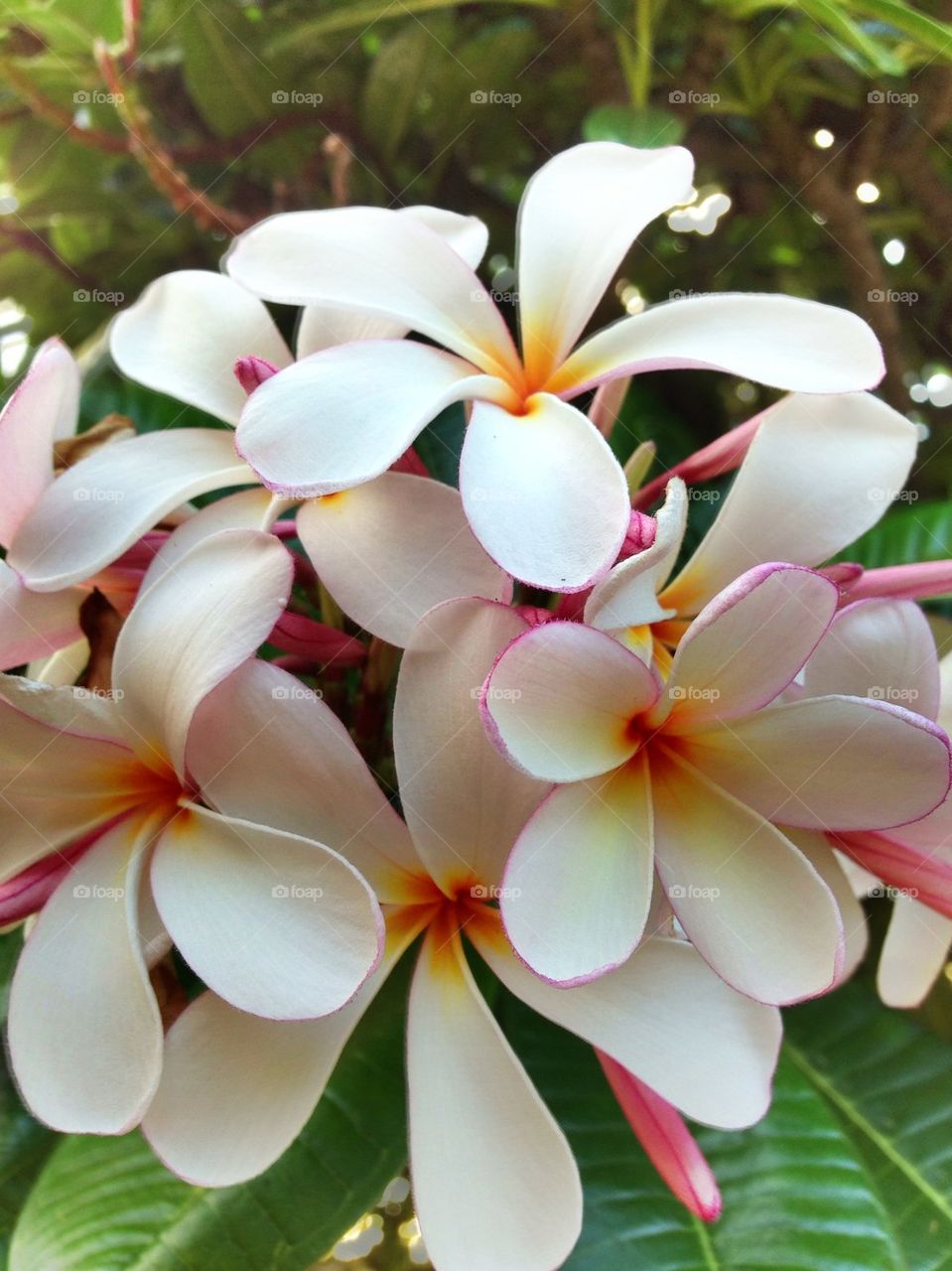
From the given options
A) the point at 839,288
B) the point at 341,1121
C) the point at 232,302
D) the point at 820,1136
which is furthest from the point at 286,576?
the point at 839,288

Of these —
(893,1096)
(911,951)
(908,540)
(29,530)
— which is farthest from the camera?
(908,540)

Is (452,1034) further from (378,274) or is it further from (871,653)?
(378,274)

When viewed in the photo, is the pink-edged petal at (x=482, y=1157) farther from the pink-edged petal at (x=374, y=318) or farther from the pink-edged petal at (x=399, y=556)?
the pink-edged petal at (x=374, y=318)

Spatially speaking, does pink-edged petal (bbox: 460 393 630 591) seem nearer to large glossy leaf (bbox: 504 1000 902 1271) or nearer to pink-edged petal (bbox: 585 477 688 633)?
pink-edged petal (bbox: 585 477 688 633)

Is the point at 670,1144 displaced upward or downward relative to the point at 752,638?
downward

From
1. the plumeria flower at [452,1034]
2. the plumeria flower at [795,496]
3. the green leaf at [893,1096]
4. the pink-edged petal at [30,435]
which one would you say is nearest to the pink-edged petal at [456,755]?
the plumeria flower at [452,1034]

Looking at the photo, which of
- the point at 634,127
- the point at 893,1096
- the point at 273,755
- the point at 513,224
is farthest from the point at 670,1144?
the point at 513,224

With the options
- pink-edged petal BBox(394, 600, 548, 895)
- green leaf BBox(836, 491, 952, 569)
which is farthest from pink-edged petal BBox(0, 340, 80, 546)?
green leaf BBox(836, 491, 952, 569)
